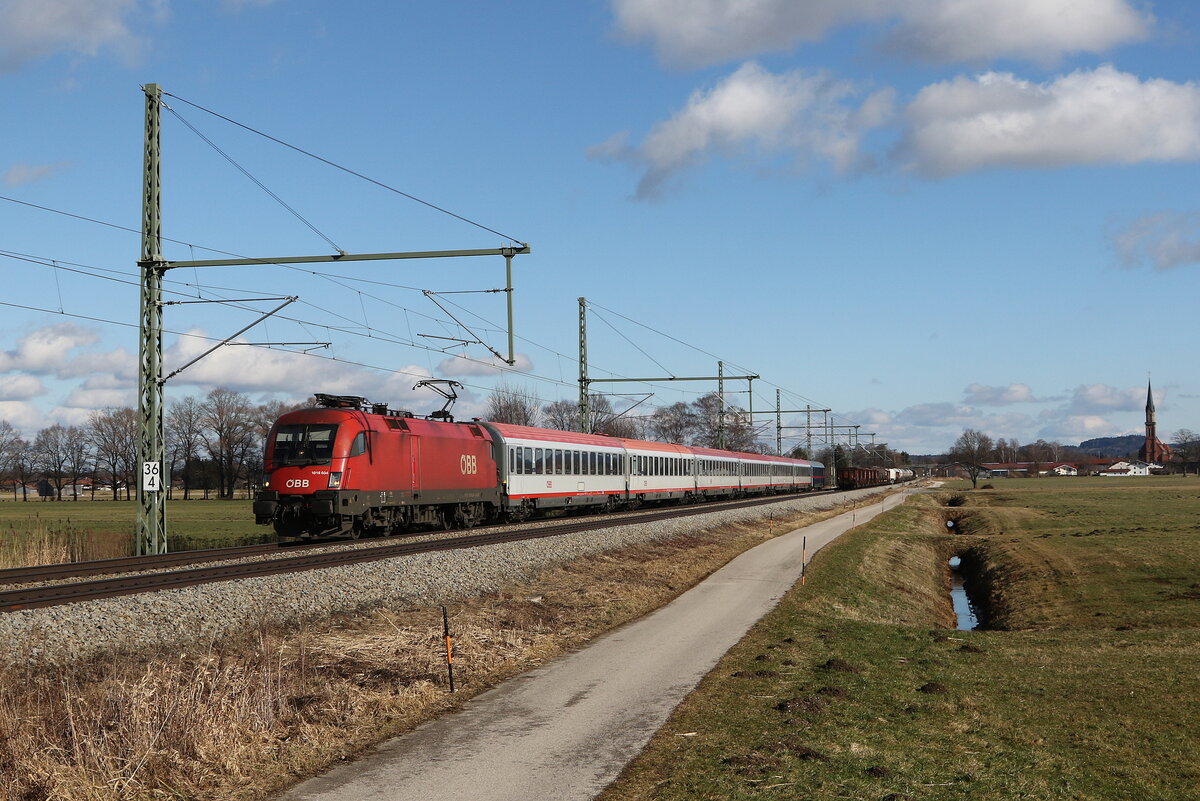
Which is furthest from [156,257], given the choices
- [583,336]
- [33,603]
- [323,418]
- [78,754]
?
[583,336]

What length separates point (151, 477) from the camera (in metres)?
26.6

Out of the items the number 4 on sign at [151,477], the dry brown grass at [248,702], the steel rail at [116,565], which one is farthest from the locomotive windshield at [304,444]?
the dry brown grass at [248,702]

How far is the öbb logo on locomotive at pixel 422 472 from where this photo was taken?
29688 mm

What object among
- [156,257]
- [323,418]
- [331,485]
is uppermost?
[156,257]

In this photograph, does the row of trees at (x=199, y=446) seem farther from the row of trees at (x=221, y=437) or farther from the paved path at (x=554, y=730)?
the paved path at (x=554, y=730)

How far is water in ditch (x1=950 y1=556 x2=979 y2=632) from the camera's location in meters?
32.1

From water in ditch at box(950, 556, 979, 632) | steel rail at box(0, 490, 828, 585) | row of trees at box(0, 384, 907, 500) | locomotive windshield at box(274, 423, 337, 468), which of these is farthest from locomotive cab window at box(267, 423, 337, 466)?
row of trees at box(0, 384, 907, 500)

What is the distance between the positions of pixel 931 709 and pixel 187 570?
1655cm

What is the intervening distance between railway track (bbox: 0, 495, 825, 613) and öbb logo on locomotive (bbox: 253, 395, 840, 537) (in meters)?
1.49

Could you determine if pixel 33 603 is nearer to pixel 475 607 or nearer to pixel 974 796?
pixel 475 607

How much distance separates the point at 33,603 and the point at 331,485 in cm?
1300

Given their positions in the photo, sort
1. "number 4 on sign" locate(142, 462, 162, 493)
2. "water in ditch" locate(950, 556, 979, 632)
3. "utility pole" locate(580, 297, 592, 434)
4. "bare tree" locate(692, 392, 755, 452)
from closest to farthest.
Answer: "number 4 on sign" locate(142, 462, 162, 493)
"water in ditch" locate(950, 556, 979, 632)
"utility pole" locate(580, 297, 592, 434)
"bare tree" locate(692, 392, 755, 452)

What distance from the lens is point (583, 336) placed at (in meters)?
54.9

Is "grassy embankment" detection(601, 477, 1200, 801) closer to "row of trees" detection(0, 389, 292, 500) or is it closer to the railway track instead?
the railway track
